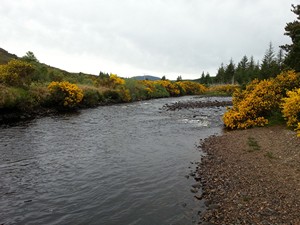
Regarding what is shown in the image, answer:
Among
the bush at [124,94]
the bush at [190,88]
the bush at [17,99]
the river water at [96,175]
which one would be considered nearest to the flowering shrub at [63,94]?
the bush at [17,99]

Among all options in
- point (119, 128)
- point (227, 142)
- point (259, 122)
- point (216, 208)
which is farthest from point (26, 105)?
point (216, 208)

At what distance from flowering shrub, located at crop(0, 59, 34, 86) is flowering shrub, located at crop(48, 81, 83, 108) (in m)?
3.32

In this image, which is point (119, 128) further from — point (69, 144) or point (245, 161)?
point (245, 161)

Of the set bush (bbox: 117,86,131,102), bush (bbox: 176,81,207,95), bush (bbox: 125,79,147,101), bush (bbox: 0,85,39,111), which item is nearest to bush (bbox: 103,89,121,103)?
bush (bbox: 117,86,131,102)

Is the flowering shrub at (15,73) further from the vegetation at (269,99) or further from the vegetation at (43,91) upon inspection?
the vegetation at (269,99)

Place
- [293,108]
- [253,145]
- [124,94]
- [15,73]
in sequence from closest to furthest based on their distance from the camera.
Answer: [253,145]
[293,108]
[15,73]
[124,94]

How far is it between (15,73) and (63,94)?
656 centimetres

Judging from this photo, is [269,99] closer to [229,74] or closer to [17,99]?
[17,99]

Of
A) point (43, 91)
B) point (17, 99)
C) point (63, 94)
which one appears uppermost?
point (43, 91)

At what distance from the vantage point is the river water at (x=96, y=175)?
9977mm

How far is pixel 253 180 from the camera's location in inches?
478

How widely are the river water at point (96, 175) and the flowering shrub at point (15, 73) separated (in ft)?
30.4

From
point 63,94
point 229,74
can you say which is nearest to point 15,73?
point 63,94

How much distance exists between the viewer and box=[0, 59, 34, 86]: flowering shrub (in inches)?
1265
